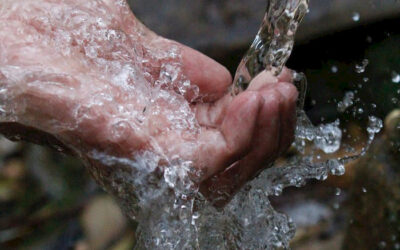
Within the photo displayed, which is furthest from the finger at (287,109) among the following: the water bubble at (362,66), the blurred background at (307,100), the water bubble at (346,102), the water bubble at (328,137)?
the water bubble at (362,66)

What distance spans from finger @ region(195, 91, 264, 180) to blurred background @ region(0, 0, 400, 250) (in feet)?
4.82

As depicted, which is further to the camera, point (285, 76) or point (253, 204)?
point (253, 204)

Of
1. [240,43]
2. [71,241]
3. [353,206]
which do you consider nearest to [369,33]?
[240,43]

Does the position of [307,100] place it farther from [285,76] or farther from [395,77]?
Result: [285,76]

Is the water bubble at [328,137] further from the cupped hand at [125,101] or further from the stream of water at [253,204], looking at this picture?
the cupped hand at [125,101]

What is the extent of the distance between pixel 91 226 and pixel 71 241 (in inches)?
5.6

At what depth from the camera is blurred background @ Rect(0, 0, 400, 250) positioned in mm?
3014

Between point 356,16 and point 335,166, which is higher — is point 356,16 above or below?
below

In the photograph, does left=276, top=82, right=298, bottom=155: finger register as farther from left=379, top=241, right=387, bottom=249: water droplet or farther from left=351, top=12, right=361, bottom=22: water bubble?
left=351, top=12, right=361, bottom=22: water bubble

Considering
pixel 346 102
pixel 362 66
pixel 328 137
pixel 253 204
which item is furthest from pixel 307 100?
pixel 253 204

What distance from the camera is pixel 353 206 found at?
271 centimetres

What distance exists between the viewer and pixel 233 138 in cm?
137

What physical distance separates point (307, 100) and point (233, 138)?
1955 millimetres

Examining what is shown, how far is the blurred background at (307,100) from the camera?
9.89ft
